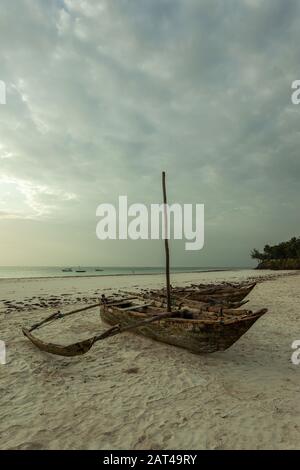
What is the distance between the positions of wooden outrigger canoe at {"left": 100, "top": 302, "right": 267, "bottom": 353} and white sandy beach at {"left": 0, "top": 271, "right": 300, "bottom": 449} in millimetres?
358

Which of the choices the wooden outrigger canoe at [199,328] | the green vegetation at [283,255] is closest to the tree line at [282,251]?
the green vegetation at [283,255]

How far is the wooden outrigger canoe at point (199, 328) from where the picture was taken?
7105 mm

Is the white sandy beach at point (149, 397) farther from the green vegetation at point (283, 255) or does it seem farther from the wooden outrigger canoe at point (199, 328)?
the green vegetation at point (283, 255)

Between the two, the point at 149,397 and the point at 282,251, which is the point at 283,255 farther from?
the point at 149,397

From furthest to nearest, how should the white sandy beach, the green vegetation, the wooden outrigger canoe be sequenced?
the green vegetation, the wooden outrigger canoe, the white sandy beach

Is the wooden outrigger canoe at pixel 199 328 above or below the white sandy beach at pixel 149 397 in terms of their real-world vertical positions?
above

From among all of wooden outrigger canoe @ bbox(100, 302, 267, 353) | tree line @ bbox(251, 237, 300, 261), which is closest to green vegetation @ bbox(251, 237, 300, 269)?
tree line @ bbox(251, 237, 300, 261)

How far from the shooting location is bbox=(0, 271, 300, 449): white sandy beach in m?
4.32

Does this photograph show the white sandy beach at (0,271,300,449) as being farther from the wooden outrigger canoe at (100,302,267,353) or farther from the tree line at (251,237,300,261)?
the tree line at (251,237,300,261)

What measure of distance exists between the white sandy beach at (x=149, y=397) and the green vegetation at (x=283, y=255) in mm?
74714

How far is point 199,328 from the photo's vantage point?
7512 mm

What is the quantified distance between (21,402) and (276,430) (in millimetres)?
4520
